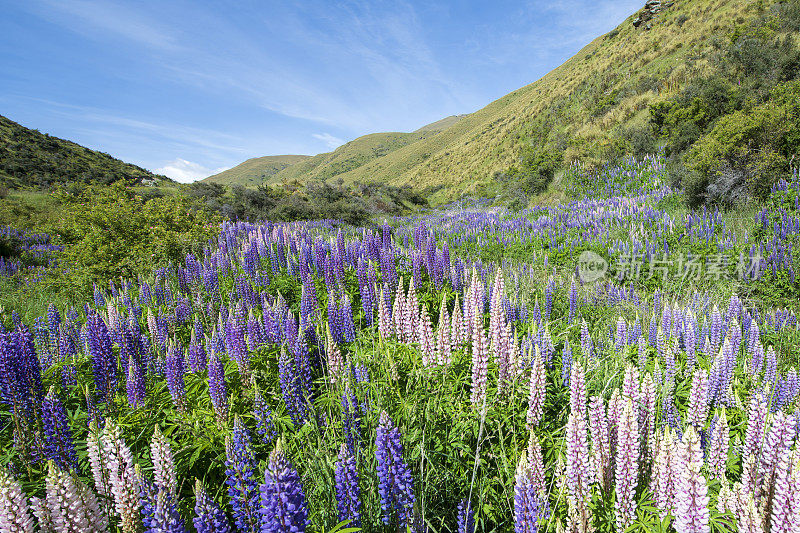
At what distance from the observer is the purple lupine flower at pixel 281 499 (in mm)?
1452

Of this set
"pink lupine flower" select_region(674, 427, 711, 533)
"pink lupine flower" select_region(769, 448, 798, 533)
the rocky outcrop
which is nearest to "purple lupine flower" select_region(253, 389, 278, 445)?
"pink lupine flower" select_region(674, 427, 711, 533)

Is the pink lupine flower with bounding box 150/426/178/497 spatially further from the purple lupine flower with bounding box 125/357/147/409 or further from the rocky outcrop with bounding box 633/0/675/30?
the rocky outcrop with bounding box 633/0/675/30

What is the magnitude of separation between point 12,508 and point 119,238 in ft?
30.0

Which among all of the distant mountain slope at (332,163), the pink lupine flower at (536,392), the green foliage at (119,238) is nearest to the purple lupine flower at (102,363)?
the pink lupine flower at (536,392)

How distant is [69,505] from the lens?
153cm

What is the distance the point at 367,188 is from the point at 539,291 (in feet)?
101

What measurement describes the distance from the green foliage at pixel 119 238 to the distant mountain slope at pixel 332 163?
96.7 meters

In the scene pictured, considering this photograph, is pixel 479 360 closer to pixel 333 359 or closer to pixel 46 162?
pixel 333 359

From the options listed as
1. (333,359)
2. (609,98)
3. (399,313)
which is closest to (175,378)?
(333,359)

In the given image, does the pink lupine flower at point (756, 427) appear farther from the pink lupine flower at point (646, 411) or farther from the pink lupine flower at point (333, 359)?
the pink lupine flower at point (333, 359)

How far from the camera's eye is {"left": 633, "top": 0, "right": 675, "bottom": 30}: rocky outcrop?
39219 mm

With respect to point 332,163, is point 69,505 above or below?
below

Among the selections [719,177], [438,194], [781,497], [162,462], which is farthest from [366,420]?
[438,194]

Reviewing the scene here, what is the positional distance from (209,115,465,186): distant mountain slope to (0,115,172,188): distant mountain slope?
189 ft
